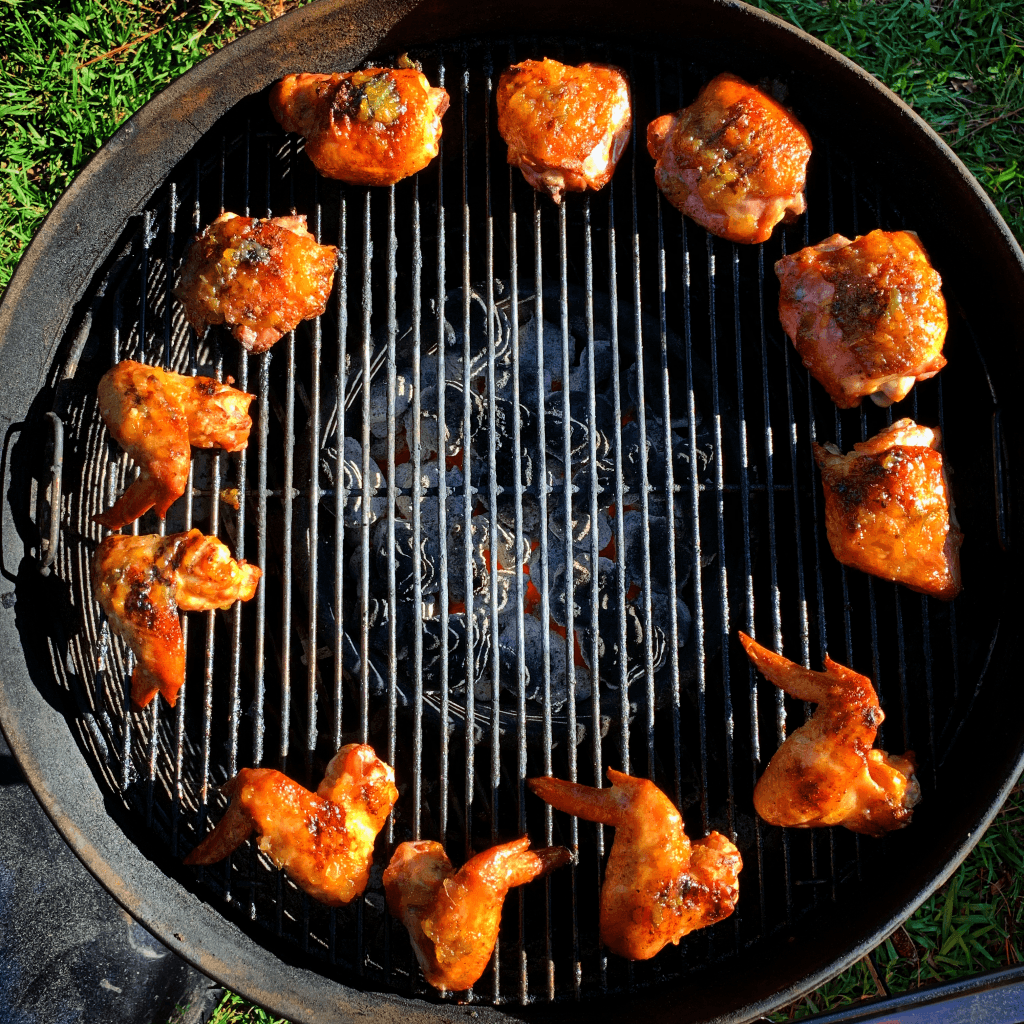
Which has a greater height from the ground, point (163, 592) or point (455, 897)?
point (163, 592)

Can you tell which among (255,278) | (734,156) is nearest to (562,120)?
(734,156)

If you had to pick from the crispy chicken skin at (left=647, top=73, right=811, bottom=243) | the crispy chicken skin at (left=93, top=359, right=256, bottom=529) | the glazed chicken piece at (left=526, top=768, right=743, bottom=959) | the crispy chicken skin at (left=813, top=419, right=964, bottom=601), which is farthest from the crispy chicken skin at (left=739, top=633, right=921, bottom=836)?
the crispy chicken skin at (left=93, top=359, right=256, bottom=529)

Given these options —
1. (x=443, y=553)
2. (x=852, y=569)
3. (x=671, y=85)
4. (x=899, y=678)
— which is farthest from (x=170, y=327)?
(x=899, y=678)

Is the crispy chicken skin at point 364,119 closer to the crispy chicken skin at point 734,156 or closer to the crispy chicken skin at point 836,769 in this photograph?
the crispy chicken skin at point 734,156

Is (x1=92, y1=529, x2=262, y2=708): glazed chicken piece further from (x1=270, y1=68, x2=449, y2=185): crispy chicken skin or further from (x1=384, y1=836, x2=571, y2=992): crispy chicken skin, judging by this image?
(x1=270, y1=68, x2=449, y2=185): crispy chicken skin

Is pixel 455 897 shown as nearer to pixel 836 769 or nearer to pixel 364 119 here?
pixel 836 769

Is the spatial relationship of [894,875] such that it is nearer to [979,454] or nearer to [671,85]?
[979,454]

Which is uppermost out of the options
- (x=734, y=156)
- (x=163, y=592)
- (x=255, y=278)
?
(x=734, y=156)
